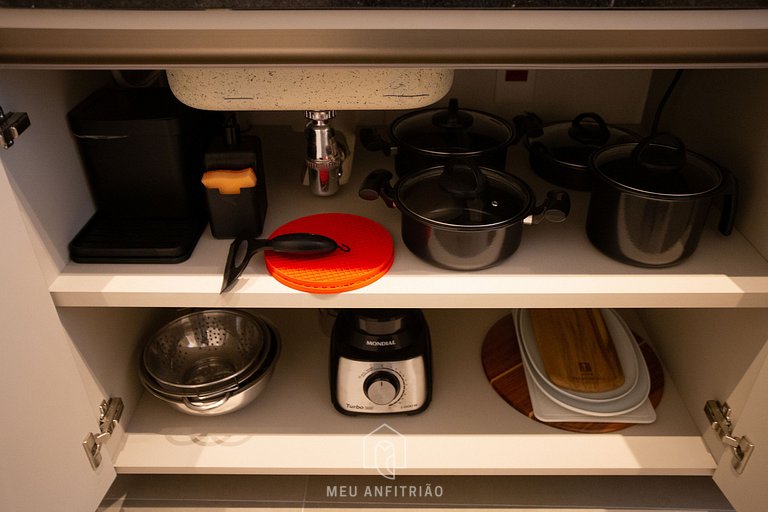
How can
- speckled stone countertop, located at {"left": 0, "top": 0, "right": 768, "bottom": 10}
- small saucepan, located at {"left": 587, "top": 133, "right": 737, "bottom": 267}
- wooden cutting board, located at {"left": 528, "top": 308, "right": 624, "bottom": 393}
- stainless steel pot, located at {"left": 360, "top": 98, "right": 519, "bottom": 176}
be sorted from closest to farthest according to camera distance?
1. speckled stone countertop, located at {"left": 0, "top": 0, "right": 768, "bottom": 10}
2. small saucepan, located at {"left": 587, "top": 133, "right": 737, "bottom": 267}
3. stainless steel pot, located at {"left": 360, "top": 98, "right": 519, "bottom": 176}
4. wooden cutting board, located at {"left": 528, "top": 308, "right": 624, "bottom": 393}

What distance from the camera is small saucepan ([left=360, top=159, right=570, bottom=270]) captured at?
2.50 feet

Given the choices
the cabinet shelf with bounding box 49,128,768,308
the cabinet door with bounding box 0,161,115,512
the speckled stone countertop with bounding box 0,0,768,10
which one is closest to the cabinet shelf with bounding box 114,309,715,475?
the cabinet door with bounding box 0,161,115,512

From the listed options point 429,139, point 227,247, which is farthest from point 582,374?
point 227,247

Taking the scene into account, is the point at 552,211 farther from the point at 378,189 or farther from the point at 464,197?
the point at 378,189

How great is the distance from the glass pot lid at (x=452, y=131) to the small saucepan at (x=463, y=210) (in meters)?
0.08

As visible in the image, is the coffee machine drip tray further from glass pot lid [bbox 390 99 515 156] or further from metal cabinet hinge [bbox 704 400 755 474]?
metal cabinet hinge [bbox 704 400 755 474]

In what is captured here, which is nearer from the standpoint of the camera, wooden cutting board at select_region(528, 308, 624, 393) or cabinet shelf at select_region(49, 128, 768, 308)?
cabinet shelf at select_region(49, 128, 768, 308)

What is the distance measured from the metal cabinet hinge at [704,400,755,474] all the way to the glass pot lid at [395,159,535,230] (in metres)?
0.44

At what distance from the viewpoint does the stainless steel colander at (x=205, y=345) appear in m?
1.03

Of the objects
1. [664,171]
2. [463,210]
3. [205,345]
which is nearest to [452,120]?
[463,210]

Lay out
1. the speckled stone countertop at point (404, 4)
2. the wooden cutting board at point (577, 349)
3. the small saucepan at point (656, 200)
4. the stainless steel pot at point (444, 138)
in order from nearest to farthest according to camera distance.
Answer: the speckled stone countertop at point (404, 4) → the small saucepan at point (656, 200) → the stainless steel pot at point (444, 138) → the wooden cutting board at point (577, 349)

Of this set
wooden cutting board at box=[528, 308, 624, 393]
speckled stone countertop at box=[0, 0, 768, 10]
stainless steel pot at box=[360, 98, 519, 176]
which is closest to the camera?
speckled stone countertop at box=[0, 0, 768, 10]

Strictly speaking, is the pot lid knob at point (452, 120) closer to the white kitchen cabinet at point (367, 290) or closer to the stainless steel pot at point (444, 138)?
the stainless steel pot at point (444, 138)

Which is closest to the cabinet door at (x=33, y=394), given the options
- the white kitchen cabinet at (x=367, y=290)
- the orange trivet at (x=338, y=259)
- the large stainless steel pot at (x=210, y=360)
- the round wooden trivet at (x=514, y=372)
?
the white kitchen cabinet at (x=367, y=290)
